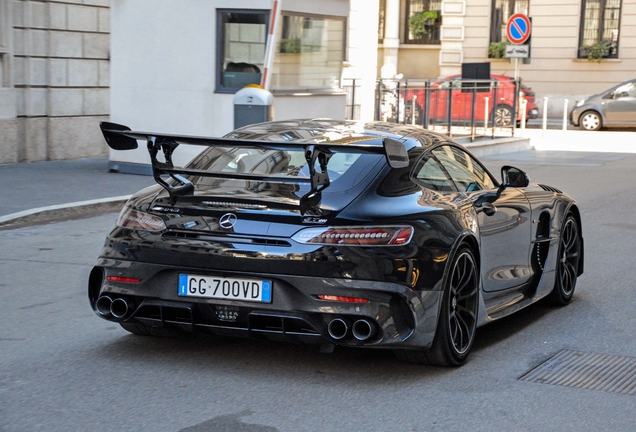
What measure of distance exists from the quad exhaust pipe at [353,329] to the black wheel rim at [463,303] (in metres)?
0.56

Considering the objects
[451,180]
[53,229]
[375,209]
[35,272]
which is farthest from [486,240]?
[53,229]

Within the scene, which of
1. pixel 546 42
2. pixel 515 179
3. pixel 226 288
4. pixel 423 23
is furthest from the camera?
pixel 423 23

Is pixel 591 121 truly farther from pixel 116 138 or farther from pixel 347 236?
pixel 347 236

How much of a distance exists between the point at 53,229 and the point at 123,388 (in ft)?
19.0

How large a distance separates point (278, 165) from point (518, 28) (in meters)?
19.8

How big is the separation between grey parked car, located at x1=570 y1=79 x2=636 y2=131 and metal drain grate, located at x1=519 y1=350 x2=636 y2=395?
26.4 meters

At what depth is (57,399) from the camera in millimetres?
4656

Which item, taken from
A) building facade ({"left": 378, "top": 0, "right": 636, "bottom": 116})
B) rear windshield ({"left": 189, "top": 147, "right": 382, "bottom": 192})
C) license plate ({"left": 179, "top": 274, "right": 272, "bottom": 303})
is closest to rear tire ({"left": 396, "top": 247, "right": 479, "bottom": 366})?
rear windshield ({"left": 189, "top": 147, "right": 382, "bottom": 192})

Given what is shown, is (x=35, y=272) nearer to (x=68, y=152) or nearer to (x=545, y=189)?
(x=545, y=189)

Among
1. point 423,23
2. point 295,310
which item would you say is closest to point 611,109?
point 423,23

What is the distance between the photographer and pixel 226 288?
499 cm

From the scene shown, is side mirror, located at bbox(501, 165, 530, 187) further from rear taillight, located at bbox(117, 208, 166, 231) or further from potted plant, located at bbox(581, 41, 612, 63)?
potted plant, located at bbox(581, 41, 612, 63)

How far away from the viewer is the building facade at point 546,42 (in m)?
38.5

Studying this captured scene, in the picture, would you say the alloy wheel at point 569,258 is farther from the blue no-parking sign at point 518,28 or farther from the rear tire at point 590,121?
the rear tire at point 590,121
